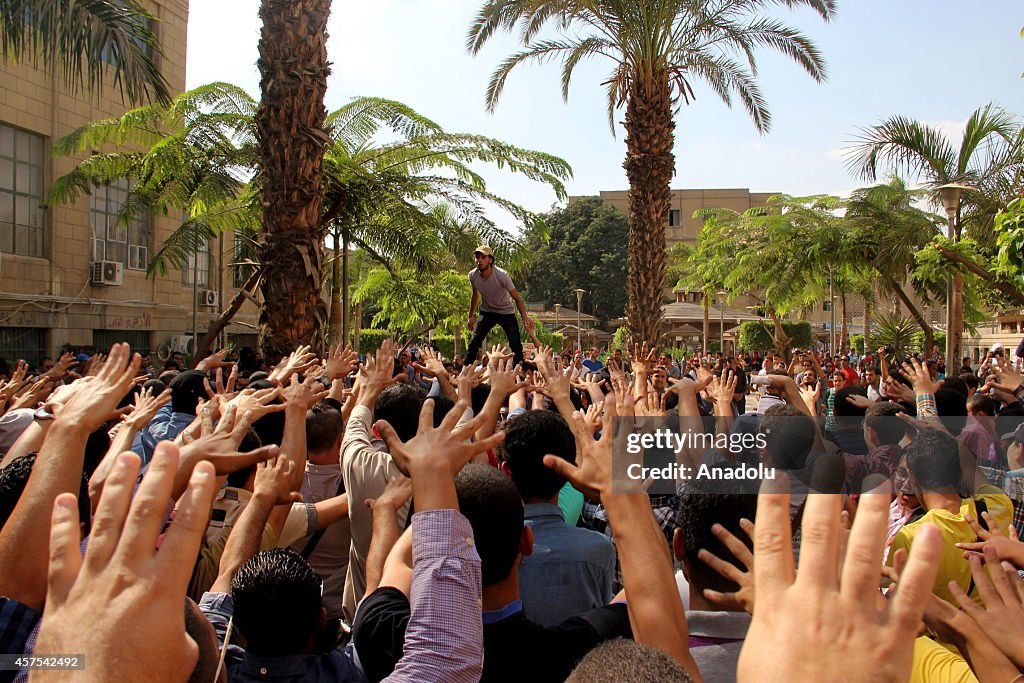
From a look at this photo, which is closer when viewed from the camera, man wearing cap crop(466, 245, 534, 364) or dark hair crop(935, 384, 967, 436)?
dark hair crop(935, 384, 967, 436)

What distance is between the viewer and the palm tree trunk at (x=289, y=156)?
24.7ft

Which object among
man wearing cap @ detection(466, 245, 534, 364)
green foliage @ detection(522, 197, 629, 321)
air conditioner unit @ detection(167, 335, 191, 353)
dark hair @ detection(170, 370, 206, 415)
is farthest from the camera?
green foliage @ detection(522, 197, 629, 321)

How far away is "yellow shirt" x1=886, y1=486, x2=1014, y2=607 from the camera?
272cm

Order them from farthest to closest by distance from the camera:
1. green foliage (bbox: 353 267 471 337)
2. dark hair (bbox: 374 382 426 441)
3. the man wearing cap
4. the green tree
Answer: green foliage (bbox: 353 267 471 337)
the green tree
the man wearing cap
dark hair (bbox: 374 382 426 441)

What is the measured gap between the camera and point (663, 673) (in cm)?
138

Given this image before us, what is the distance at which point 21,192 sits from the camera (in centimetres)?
1761

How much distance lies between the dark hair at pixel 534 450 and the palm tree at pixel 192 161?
10838 millimetres

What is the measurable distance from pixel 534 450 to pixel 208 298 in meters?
22.9

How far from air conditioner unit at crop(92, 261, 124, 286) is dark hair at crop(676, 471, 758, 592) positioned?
2038cm

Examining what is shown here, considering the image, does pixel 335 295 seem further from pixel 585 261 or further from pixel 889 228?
pixel 585 261

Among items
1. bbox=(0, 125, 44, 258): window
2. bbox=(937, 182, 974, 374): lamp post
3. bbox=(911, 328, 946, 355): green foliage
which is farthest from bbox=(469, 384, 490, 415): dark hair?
bbox=(911, 328, 946, 355): green foliage

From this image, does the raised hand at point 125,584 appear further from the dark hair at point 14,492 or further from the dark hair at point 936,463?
the dark hair at point 936,463

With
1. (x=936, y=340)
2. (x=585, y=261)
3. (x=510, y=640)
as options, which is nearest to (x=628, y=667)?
(x=510, y=640)

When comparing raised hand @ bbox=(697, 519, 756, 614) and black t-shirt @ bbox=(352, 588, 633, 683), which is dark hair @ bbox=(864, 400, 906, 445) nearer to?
black t-shirt @ bbox=(352, 588, 633, 683)
